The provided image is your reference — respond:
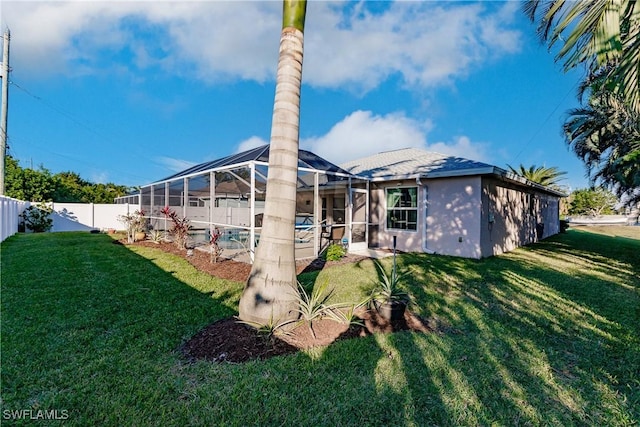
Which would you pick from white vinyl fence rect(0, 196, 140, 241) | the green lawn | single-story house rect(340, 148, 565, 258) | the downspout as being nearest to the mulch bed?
the green lawn

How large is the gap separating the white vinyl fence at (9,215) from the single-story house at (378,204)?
5.25m

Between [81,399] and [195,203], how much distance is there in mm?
9737

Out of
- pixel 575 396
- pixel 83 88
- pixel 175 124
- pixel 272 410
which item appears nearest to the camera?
pixel 272 410

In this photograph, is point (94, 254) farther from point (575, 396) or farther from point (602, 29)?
point (602, 29)

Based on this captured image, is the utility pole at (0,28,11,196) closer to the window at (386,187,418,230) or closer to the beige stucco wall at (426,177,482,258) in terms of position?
the window at (386,187,418,230)

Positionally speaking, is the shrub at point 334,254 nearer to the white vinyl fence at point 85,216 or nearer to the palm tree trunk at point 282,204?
the palm tree trunk at point 282,204

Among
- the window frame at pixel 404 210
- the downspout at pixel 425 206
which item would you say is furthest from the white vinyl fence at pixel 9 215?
→ the downspout at pixel 425 206

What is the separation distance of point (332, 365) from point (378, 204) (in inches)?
365

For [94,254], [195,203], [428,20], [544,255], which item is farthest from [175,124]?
[544,255]

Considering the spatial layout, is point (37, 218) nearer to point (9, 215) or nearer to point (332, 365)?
point (9, 215)

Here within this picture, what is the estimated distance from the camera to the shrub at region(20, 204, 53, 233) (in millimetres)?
15695

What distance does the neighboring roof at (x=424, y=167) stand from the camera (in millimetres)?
9328

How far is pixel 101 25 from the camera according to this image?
12.4 m

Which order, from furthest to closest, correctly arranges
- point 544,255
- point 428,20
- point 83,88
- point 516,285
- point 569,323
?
point 83,88, point 544,255, point 428,20, point 516,285, point 569,323
